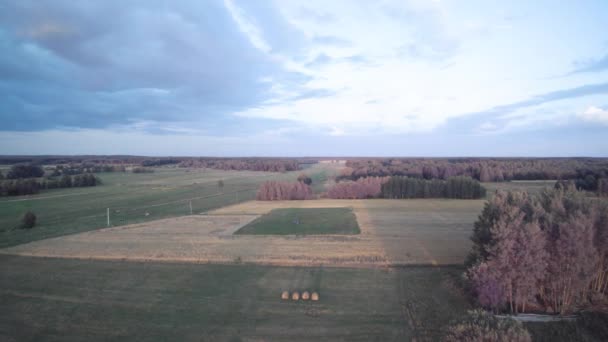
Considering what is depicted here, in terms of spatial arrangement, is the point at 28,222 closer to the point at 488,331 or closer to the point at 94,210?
the point at 94,210

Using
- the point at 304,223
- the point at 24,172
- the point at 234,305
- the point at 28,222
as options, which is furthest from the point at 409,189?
the point at 24,172

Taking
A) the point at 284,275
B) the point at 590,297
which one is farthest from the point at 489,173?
the point at 284,275

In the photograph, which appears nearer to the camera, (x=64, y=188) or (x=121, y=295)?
(x=121, y=295)

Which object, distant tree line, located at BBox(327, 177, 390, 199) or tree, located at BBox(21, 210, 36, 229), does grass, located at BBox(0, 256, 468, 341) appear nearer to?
tree, located at BBox(21, 210, 36, 229)

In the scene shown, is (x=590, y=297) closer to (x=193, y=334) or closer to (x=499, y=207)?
(x=499, y=207)

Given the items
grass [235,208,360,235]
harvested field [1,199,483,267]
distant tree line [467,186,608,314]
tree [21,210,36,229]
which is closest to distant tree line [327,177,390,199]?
grass [235,208,360,235]

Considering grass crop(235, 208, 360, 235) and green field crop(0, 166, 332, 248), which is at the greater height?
grass crop(235, 208, 360, 235)
